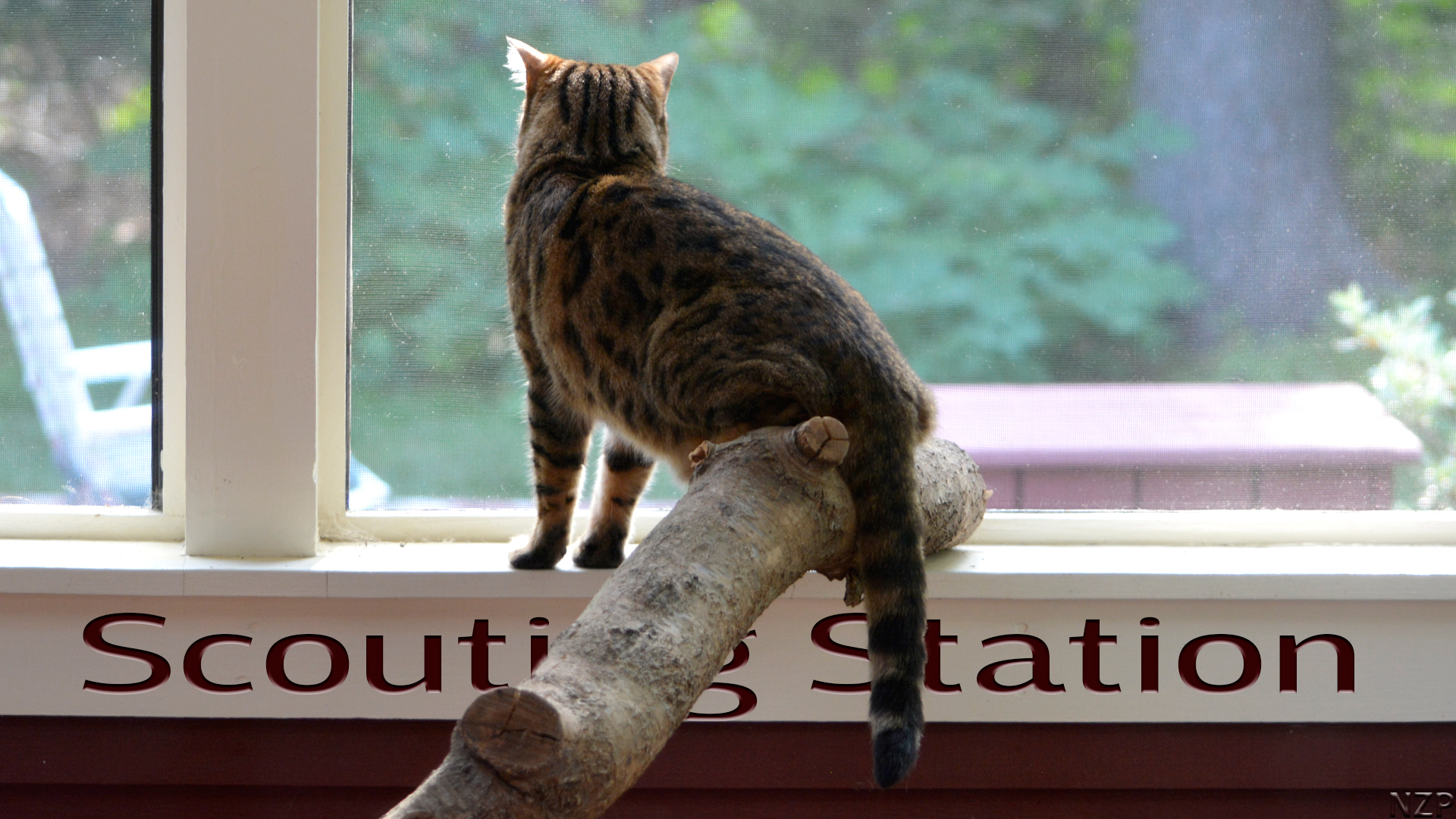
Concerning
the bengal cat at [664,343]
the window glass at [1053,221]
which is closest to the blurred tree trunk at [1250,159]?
the window glass at [1053,221]

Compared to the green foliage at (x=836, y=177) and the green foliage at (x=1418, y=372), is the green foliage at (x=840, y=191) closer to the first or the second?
the green foliage at (x=836, y=177)

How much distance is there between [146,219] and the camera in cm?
158

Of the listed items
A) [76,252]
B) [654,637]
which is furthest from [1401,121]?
[76,252]

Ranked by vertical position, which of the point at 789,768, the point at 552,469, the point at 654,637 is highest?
the point at 552,469

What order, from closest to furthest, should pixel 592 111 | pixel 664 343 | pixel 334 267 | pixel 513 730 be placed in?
1. pixel 513 730
2. pixel 664 343
3. pixel 592 111
4. pixel 334 267

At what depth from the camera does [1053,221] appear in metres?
1.64

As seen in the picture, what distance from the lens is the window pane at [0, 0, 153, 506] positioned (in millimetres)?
1564

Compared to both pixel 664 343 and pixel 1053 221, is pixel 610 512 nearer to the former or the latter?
pixel 664 343

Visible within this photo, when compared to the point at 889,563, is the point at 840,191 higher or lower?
higher

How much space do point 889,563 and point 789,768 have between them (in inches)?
24.4

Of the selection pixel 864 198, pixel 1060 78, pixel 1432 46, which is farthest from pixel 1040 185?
pixel 1432 46

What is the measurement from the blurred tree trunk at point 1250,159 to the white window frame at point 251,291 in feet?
3.87

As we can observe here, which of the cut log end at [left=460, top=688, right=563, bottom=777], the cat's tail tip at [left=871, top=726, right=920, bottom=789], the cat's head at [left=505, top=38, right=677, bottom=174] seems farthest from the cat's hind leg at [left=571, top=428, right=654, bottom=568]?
the cut log end at [left=460, top=688, right=563, bottom=777]

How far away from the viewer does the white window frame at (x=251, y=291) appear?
1408 mm
